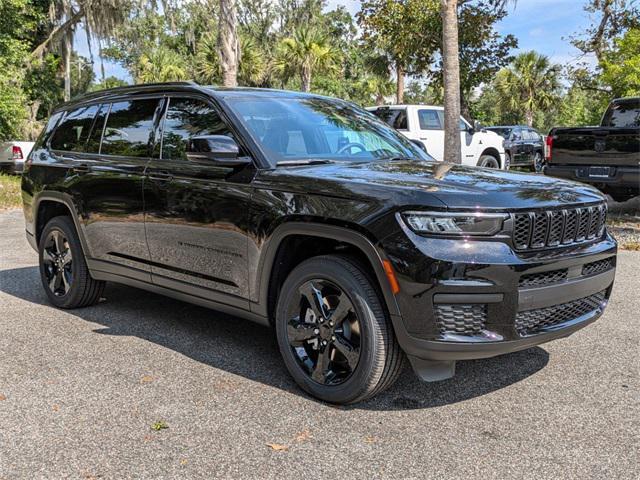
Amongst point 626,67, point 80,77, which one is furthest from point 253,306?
point 80,77

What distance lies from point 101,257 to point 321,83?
43660 millimetres

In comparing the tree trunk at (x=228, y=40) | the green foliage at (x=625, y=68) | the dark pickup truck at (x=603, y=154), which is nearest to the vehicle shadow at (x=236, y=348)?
the dark pickup truck at (x=603, y=154)

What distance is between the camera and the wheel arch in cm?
331

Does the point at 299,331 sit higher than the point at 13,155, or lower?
lower

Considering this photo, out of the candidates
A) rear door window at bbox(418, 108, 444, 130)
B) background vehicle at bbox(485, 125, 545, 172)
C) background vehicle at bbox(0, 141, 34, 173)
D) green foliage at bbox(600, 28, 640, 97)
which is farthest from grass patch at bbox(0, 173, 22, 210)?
background vehicle at bbox(485, 125, 545, 172)

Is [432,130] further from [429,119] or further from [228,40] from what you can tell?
[228,40]

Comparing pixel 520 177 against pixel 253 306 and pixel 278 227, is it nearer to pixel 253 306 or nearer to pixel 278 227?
pixel 278 227

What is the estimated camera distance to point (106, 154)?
17.3ft

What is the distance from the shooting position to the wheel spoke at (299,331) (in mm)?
3727

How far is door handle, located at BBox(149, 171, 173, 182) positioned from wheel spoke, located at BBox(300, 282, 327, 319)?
4.77 ft

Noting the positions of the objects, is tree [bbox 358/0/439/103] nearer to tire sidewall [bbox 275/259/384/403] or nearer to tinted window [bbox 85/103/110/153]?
tinted window [bbox 85/103/110/153]

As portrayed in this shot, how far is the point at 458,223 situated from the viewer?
3.17 m

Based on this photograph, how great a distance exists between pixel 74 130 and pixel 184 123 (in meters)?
1.66

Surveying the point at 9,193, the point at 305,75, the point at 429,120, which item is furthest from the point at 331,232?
the point at 305,75
